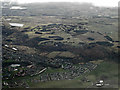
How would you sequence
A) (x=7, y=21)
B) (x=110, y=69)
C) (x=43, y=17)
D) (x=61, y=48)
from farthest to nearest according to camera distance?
(x=43, y=17), (x=7, y=21), (x=61, y=48), (x=110, y=69)

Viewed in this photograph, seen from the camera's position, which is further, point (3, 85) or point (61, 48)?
point (61, 48)

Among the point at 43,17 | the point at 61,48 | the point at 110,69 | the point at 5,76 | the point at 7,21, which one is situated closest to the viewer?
the point at 5,76

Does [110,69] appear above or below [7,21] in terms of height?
below

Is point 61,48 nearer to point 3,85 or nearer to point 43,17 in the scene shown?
point 3,85

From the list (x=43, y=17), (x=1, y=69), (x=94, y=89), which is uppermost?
(x=43, y=17)

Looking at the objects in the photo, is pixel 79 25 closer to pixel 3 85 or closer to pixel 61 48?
pixel 61 48

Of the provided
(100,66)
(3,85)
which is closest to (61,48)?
(100,66)

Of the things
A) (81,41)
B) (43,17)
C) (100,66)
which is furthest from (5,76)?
(43,17)
